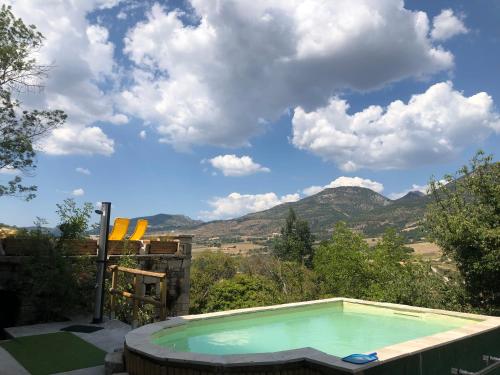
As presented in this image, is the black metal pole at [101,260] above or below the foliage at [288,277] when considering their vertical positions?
above

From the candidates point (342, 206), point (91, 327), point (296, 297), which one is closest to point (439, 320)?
point (91, 327)

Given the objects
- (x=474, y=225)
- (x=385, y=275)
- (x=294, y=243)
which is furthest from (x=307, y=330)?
(x=294, y=243)

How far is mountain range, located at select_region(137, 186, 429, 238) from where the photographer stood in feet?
381

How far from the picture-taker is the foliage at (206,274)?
24.0m

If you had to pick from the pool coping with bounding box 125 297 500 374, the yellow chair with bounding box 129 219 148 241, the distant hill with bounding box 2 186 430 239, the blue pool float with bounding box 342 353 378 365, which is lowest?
the pool coping with bounding box 125 297 500 374

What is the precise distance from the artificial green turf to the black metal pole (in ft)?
2.81

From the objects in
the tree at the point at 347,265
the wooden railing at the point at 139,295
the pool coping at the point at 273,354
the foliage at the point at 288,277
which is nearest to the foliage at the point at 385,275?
the tree at the point at 347,265

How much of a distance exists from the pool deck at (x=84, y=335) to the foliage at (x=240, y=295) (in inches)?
583

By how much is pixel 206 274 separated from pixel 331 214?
119899 millimetres

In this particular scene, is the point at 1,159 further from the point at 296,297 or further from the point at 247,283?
the point at 296,297

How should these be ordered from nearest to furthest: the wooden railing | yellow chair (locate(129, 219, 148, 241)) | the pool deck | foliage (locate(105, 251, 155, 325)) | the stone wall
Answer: the pool deck < the wooden railing < the stone wall < foliage (locate(105, 251, 155, 325)) < yellow chair (locate(129, 219, 148, 241))

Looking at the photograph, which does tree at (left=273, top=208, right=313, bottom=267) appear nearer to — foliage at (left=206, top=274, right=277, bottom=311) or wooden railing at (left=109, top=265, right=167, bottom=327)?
foliage at (left=206, top=274, right=277, bottom=311)

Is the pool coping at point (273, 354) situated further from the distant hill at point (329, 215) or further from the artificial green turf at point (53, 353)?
the distant hill at point (329, 215)

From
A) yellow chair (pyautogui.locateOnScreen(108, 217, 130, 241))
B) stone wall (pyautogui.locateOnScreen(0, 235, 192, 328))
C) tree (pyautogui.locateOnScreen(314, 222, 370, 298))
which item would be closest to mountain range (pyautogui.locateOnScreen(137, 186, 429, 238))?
tree (pyautogui.locateOnScreen(314, 222, 370, 298))
